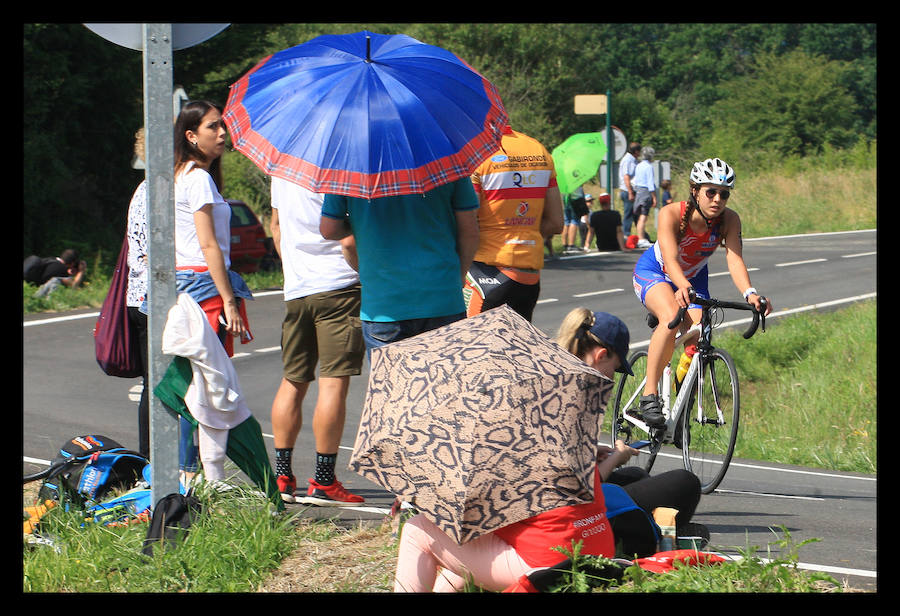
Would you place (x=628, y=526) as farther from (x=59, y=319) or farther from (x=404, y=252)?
(x=59, y=319)

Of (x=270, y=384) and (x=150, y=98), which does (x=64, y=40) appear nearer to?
(x=270, y=384)

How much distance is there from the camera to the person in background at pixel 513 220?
6.98 m

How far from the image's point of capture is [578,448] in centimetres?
404

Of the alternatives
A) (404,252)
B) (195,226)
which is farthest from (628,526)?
(195,226)

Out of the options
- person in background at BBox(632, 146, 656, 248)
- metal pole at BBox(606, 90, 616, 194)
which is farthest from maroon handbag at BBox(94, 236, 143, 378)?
metal pole at BBox(606, 90, 616, 194)

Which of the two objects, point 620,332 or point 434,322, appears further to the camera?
point 434,322

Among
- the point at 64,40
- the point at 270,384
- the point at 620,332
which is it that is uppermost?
the point at 64,40

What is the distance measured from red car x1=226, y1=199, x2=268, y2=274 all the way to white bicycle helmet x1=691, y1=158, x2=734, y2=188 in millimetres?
14783

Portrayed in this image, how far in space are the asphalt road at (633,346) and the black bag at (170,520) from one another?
1161 millimetres

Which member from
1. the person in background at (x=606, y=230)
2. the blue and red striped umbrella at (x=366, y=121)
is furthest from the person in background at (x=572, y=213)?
the blue and red striped umbrella at (x=366, y=121)

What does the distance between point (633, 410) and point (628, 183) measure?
65.2 feet

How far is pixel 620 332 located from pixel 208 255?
7.13 ft

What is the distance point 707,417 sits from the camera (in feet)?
24.3
